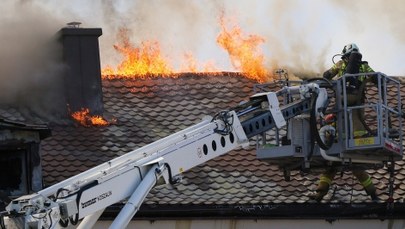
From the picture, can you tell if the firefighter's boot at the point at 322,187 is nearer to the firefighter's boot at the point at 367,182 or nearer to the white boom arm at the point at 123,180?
the firefighter's boot at the point at 367,182

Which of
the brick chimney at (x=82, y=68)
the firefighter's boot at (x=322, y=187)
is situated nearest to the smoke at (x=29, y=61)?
the brick chimney at (x=82, y=68)

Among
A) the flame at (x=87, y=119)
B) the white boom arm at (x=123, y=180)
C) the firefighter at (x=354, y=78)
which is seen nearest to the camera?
the white boom arm at (x=123, y=180)

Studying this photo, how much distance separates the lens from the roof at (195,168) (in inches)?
794

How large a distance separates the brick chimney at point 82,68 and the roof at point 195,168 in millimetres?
455

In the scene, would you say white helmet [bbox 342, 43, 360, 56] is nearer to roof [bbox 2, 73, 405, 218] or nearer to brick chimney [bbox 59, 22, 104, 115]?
roof [bbox 2, 73, 405, 218]

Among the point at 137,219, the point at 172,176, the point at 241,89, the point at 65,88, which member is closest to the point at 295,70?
the point at 241,89

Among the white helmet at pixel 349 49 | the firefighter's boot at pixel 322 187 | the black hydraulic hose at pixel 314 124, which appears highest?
the white helmet at pixel 349 49

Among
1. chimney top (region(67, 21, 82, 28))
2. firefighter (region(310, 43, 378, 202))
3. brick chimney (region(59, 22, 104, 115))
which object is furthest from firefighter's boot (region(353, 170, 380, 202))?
chimney top (region(67, 21, 82, 28))

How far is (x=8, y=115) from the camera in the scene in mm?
22906

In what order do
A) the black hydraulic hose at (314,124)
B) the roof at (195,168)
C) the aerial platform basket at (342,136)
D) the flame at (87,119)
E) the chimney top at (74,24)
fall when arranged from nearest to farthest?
the black hydraulic hose at (314,124) < the aerial platform basket at (342,136) < the roof at (195,168) < the flame at (87,119) < the chimney top at (74,24)

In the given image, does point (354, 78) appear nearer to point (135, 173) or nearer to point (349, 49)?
point (349, 49)

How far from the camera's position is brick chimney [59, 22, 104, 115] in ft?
77.8

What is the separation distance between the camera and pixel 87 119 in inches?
913

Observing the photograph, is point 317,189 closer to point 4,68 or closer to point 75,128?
point 75,128
